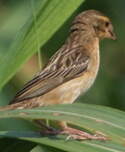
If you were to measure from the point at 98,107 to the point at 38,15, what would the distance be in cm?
52

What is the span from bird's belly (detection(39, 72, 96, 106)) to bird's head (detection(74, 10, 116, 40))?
20.2 inches

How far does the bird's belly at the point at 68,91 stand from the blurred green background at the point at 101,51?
2.63ft

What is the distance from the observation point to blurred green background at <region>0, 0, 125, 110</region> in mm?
5203

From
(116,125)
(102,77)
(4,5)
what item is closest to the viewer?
(116,125)

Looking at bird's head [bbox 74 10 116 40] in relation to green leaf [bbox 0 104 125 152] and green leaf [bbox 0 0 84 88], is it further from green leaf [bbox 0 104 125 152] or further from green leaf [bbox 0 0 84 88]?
green leaf [bbox 0 104 125 152]

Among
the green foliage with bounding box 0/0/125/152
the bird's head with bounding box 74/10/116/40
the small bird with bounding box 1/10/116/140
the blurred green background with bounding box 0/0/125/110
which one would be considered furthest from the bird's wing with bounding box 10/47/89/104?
the green foliage with bounding box 0/0/125/152

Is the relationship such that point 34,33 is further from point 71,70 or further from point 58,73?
point 71,70

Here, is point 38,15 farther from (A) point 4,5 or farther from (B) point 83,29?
(A) point 4,5

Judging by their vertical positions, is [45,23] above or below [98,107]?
above

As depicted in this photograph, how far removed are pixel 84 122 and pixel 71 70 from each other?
80.1 inches

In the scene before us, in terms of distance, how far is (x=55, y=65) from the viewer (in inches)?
174

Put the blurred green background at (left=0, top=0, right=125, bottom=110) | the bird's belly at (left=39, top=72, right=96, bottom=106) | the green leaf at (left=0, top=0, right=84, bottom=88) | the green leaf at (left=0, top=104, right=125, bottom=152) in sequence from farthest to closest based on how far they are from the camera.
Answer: the blurred green background at (left=0, top=0, right=125, bottom=110) < the bird's belly at (left=39, top=72, right=96, bottom=106) < the green leaf at (left=0, top=0, right=84, bottom=88) < the green leaf at (left=0, top=104, right=125, bottom=152)

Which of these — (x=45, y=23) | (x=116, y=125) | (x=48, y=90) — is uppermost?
(x=45, y=23)

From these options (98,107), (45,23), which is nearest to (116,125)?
(98,107)
